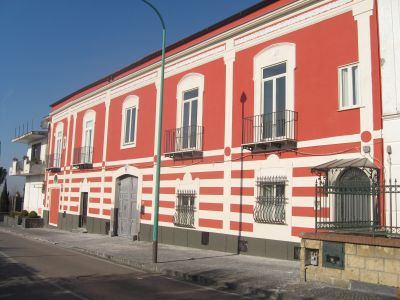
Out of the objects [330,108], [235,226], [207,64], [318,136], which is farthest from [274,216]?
[207,64]

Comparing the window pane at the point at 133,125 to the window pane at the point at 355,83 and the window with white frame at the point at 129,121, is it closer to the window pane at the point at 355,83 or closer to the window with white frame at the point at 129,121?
the window with white frame at the point at 129,121

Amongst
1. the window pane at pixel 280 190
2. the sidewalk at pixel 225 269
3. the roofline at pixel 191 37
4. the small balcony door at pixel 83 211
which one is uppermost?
the roofline at pixel 191 37

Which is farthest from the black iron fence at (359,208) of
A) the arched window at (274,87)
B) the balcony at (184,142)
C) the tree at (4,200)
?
the tree at (4,200)

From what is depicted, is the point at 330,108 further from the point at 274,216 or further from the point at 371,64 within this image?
the point at 274,216

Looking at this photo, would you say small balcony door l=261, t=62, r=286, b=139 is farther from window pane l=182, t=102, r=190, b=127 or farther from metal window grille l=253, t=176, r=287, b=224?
window pane l=182, t=102, r=190, b=127

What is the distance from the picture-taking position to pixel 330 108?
13500 millimetres

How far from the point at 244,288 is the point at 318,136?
5.69 m

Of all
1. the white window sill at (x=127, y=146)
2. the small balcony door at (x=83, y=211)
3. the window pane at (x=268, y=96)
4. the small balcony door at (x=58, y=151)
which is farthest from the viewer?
the small balcony door at (x=58, y=151)

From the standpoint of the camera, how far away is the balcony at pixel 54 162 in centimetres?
3228

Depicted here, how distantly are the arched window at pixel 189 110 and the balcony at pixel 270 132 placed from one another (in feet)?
9.67

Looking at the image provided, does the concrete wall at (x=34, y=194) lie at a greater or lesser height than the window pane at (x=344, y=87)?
lesser

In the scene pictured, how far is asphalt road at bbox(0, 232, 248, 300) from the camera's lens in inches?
364

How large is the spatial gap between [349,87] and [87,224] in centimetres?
1866

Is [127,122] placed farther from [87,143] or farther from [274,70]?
[274,70]
